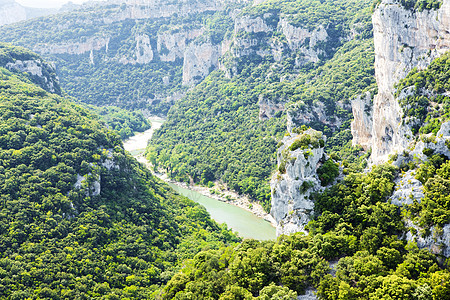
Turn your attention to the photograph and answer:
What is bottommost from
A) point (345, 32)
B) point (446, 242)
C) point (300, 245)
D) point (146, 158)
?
point (146, 158)

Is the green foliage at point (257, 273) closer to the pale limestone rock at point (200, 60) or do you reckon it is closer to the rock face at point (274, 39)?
the rock face at point (274, 39)

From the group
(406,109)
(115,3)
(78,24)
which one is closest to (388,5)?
(406,109)

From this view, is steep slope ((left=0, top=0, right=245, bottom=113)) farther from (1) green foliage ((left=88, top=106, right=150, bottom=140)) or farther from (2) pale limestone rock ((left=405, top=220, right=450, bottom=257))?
(2) pale limestone rock ((left=405, top=220, right=450, bottom=257))

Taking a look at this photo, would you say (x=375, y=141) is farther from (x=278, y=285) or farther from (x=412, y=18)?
(x=278, y=285)

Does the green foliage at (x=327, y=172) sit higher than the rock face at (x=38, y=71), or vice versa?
the rock face at (x=38, y=71)

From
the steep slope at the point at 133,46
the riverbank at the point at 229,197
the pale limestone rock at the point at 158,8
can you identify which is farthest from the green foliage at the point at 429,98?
the pale limestone rock at the point at 158,8

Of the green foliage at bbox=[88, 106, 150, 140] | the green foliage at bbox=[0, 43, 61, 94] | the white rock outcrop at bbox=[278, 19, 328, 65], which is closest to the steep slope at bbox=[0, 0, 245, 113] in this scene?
the green foliage at bbox=[88, 106, 150, 140]
